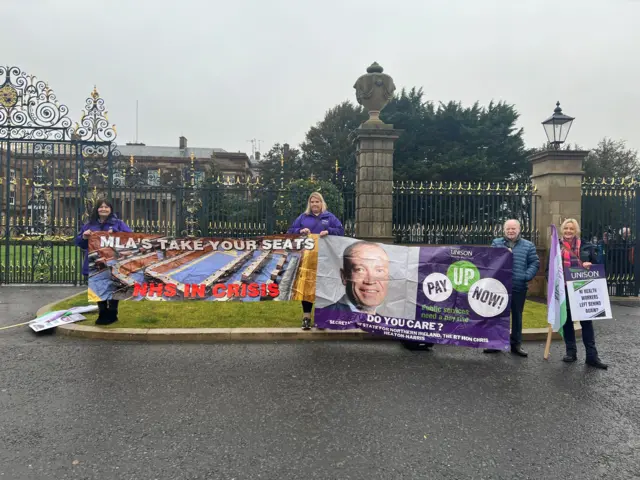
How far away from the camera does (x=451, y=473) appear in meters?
3.00

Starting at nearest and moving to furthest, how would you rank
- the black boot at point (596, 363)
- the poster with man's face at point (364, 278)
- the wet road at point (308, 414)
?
the wet road at point (308, 414), the black boot at point (596, 363), the poster with man's face at point (364, 278)

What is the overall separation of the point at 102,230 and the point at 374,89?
7.00 meters

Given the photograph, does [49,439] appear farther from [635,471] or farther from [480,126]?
[480,126]

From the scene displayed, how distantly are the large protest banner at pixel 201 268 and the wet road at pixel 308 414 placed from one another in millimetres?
943

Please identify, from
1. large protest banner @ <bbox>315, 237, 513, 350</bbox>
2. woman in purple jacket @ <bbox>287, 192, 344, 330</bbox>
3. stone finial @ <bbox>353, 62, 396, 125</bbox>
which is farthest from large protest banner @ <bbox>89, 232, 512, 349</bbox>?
stone finial @ <bbox>353, 62, 396, 125</bbox>

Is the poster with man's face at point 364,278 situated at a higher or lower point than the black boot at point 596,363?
higher

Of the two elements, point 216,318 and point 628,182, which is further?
point 628,182

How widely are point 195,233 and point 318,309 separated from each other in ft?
19.8

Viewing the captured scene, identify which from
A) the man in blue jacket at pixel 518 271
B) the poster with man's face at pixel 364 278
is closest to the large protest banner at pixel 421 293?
the poster with man's face at pixel 364 278

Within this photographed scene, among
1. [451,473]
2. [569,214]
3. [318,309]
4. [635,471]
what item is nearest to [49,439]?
[451,473]

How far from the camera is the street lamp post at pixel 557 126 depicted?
10812mm

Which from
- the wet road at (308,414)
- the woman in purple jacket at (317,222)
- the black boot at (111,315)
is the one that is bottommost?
the wet road at (308,414)

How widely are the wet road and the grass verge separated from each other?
81cm

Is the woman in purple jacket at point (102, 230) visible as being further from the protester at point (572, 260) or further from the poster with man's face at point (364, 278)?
the protester at point (572, 260)
